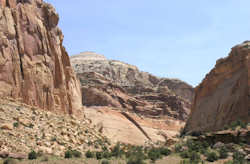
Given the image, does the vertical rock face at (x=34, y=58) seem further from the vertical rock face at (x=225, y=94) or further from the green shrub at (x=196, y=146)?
the vertical rock face at (x=225, y=94)

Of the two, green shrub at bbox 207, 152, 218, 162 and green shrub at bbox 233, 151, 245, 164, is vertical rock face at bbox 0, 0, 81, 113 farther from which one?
green shrub at bbox 233, 151, 245, 164

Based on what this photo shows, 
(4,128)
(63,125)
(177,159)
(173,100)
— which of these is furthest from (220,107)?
(173,100)

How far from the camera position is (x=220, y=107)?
35.1 metres

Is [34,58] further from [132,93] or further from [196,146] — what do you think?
[132,93]

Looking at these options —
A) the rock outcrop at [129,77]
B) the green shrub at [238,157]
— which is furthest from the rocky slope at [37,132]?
the rock outcrop at [129,77]

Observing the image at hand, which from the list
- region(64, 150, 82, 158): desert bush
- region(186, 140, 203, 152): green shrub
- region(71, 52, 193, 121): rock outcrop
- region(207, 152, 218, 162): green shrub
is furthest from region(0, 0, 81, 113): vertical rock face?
region(71, 52, 193, 121): rock outcrop

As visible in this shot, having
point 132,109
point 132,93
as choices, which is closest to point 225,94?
point 132,109

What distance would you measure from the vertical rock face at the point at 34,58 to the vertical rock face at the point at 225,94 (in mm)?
16339

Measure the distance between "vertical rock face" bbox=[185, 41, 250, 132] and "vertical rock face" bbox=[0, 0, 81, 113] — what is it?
16.3 m

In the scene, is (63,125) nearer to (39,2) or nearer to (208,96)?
(39,2)

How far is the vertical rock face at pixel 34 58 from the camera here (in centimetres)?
2344

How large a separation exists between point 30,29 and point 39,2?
157 inches

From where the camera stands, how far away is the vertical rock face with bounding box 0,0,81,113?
23.4 metres

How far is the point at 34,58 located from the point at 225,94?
21990mm
